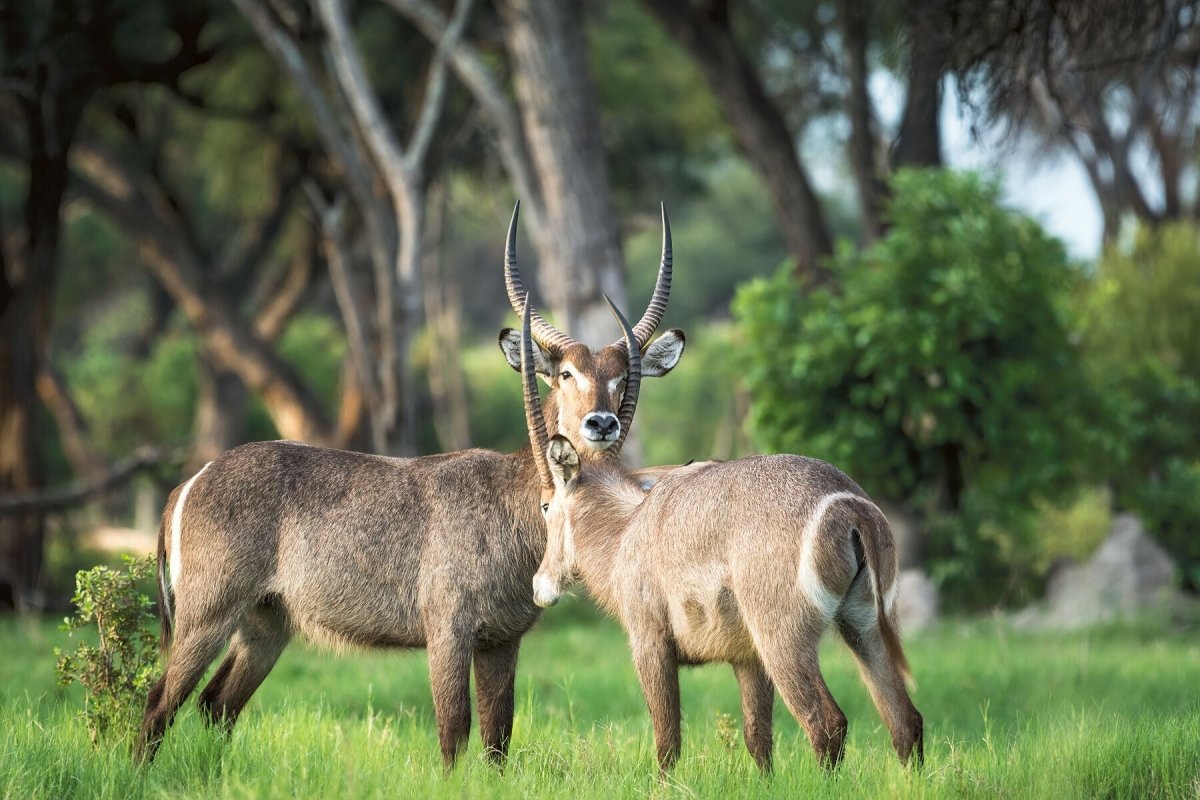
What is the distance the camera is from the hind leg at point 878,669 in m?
4.71

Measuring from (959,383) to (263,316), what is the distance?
997 cm

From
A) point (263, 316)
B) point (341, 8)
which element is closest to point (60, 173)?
point (341, 8)

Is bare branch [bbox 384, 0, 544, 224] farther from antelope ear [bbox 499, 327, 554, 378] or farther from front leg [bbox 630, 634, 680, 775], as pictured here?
front leg [bbox 630, 634, 680, 775]

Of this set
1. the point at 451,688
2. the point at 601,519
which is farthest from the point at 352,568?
the point at 601,519

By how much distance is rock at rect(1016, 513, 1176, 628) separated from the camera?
12070mm

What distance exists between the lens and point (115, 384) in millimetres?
21609

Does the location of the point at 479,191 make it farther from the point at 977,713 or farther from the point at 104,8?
the point at 977,713

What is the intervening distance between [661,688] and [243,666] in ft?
5.90

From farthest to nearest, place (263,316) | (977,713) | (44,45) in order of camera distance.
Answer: (263,316), (44,45), (977,713)

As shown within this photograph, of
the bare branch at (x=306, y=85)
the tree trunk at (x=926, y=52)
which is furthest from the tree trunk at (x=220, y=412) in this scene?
the tree trunk at (x=926, y=52)

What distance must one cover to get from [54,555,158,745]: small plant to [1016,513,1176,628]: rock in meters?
8.15

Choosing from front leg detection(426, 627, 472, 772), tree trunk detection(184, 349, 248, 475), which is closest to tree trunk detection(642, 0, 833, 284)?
tree trunk detection(184, 349, 248, 475)

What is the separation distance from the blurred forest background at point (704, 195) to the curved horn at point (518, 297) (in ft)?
7.06

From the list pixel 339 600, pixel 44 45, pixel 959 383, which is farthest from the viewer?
pixel 44 45
